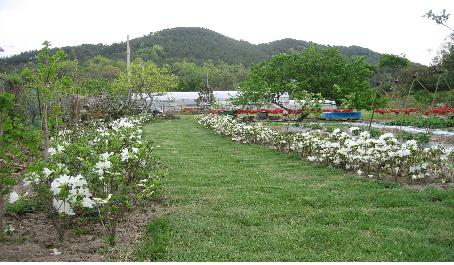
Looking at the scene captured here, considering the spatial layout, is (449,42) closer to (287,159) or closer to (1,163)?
(287,159)

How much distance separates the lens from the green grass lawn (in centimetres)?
357

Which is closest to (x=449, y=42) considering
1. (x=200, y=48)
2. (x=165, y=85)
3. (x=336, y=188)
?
(x=165, y=85)

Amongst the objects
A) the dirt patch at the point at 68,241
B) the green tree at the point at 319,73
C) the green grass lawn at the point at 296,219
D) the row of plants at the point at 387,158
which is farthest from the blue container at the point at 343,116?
the dirt patch at the point at 68,241

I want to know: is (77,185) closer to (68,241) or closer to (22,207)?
(68,241)

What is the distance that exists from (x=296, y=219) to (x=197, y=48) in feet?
215

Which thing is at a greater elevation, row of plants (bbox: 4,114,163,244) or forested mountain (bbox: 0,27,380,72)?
forested mountain (bbox: 0,27,380,72)

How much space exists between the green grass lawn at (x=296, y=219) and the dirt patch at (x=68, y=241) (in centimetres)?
18

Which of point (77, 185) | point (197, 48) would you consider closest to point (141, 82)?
point (77, 185)

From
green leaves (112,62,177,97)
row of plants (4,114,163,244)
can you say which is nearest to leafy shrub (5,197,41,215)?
row of plants (4,114,163,244)

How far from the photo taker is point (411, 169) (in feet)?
20.5

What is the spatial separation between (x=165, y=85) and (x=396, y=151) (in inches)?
880

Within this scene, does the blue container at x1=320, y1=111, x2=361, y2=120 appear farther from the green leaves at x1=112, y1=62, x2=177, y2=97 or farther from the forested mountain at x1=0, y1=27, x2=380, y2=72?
the forested mountain at x1=0, y1=27, x2=380, y2=72

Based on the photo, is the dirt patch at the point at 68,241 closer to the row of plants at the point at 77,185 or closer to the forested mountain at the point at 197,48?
the row of plants at the point at 77,185

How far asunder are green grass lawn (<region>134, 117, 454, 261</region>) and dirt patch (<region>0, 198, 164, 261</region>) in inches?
7.3
